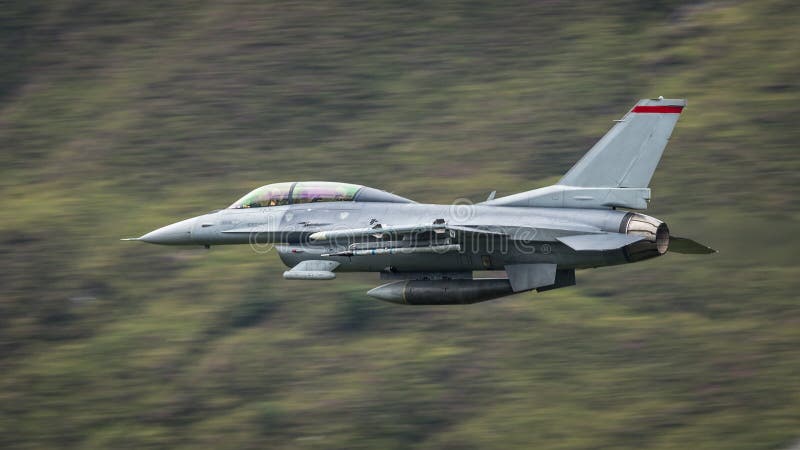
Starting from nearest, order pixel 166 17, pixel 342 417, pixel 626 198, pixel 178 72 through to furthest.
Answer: pixel 626 198 → pixel 342 417 → pixel 178 72 → pixel 166 17

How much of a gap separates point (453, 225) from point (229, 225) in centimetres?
612

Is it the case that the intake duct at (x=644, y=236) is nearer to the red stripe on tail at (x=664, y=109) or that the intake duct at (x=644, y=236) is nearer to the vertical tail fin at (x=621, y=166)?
the vertical tail fin at (x=621, y=166)

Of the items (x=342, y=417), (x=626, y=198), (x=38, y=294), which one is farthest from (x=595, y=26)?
(x=626, y=198)

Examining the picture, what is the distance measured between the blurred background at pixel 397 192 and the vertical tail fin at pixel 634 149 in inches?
471

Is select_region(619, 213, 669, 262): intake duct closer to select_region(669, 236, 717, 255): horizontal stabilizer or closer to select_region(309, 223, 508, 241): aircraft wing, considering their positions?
select_region(669, 236, 717, 255): horizontal stabilizer

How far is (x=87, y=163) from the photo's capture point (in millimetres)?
56531

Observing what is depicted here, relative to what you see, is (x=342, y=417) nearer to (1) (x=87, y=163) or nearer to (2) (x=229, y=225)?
(2) (x=229, y=225)

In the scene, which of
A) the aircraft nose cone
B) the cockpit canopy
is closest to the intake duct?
Result: the cockpit canopy

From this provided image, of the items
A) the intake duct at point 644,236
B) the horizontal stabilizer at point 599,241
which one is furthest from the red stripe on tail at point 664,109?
the horizontal stabilizer at point 599,241

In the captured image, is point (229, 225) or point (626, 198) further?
point (229, 225)

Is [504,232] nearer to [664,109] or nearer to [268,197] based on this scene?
A: [664,109]

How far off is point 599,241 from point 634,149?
2.68 m

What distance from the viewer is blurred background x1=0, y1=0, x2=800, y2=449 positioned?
4269 cm

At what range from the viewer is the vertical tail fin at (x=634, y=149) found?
27844mm
